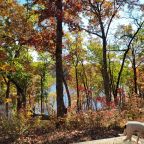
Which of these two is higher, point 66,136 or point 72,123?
point 72,123

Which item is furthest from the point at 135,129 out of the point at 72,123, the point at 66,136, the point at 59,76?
the point at 59,76

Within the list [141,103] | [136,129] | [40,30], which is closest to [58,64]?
[40,30]

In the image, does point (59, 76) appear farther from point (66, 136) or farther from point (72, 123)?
point (66, 136)

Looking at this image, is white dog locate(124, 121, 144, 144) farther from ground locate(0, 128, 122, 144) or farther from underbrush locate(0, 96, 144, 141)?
underbrush locate(0, 96, 144, 141)

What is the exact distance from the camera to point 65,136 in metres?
15.0

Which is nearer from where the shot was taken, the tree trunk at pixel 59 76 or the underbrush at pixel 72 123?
the underbrush at pixel 72 123

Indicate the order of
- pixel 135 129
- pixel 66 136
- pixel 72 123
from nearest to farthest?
pixel 135 129 → pixel 66 136 → pixel 72 123

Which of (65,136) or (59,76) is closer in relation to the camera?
(65,136)

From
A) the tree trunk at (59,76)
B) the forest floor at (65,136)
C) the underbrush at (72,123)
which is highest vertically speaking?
the tree trunk at (59,76)

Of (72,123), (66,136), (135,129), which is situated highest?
(72,123)

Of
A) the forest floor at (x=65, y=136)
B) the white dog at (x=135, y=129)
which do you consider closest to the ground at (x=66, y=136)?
the forest floor at (x=65, y=136)

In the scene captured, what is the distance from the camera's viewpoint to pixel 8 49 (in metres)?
32.2

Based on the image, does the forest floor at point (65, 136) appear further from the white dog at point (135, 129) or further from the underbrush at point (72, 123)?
the white dog at point (135, 129)

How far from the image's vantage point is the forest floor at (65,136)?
14367mm
